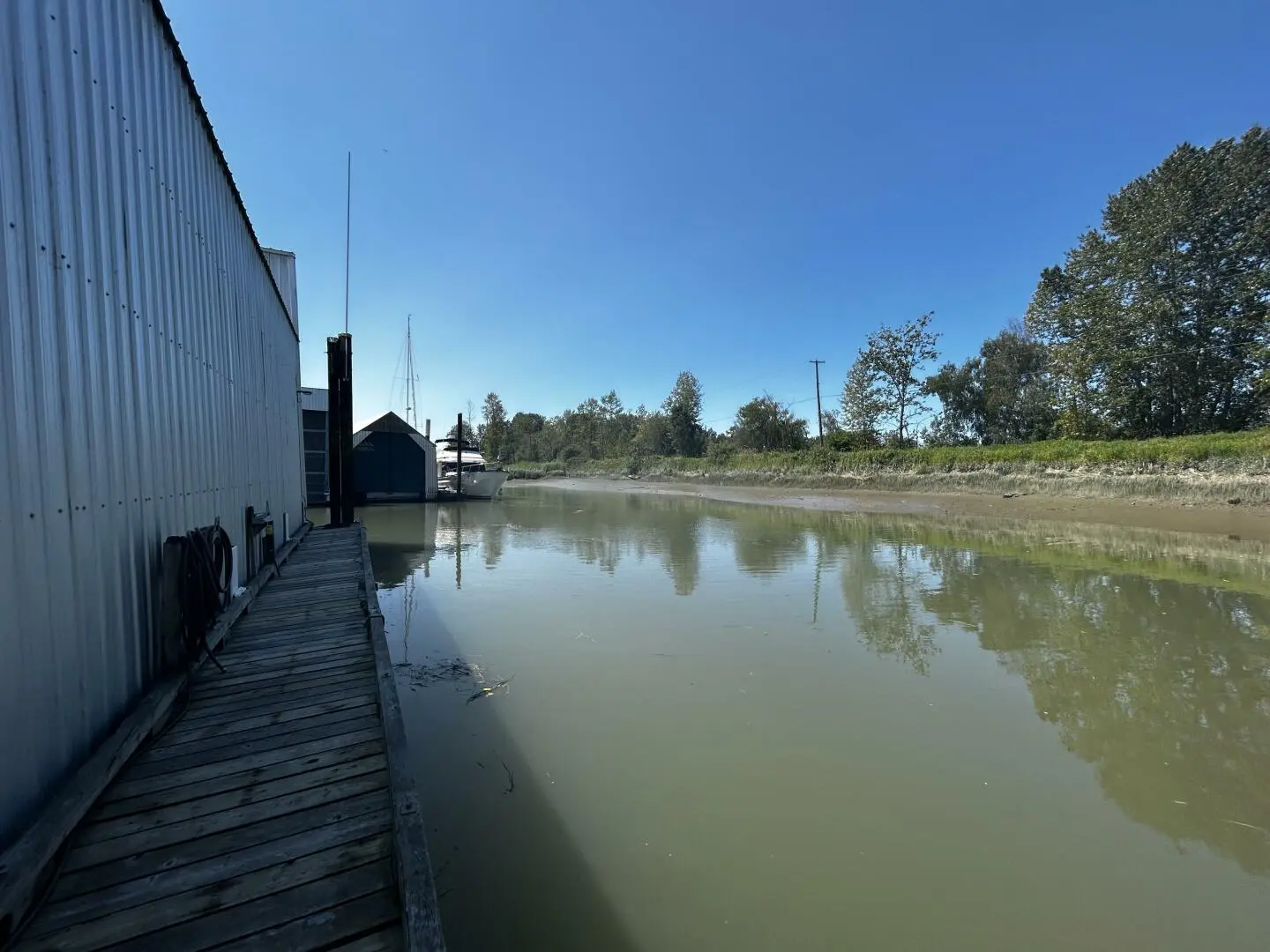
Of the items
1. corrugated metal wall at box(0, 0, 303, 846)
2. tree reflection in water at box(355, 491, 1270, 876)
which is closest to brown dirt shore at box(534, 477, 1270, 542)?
tree reflection in water at box(355, 491, 1270, 876)

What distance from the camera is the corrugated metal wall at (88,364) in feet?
5.97

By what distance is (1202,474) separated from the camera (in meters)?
17.0

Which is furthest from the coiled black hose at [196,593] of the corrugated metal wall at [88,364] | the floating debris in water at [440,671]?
the floating debris in water at [440,671]

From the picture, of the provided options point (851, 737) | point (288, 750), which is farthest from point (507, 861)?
point (851, 737)

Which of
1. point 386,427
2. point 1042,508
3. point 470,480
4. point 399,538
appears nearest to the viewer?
point 399,538

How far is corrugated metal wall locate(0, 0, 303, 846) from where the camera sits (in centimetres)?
182

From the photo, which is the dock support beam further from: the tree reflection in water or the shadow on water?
the shadow on water

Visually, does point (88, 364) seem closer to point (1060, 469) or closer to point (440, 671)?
point (440, 671)

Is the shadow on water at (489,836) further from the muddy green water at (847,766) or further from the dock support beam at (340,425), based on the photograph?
the dock support beam at (340,425)

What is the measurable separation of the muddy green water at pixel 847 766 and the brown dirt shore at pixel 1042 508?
9.05m

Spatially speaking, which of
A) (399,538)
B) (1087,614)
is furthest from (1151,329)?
(399,538)

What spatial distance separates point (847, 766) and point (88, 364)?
14.7 feet

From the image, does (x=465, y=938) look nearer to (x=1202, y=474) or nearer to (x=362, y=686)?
(x=362, y=686)

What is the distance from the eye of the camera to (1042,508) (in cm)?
1962
